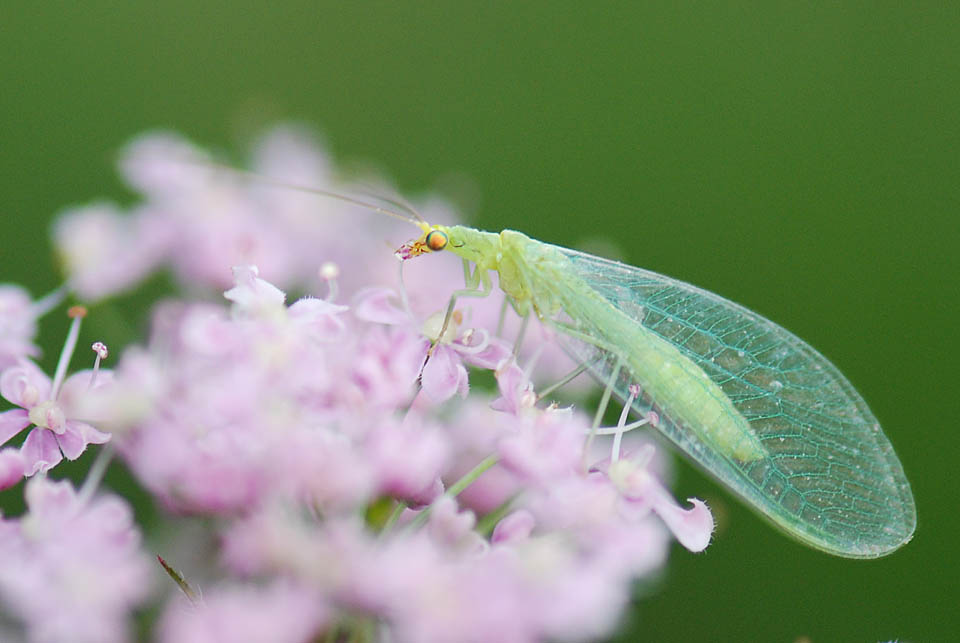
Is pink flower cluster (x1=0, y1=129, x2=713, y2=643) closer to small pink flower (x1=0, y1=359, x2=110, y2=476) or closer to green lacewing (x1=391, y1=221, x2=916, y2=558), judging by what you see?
small pink flower (x1=0, y1=359, x2=110, y2=476)

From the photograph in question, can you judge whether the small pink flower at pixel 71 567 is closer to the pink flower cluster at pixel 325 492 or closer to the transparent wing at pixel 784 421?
the pink flower cluster at pixel 325 492

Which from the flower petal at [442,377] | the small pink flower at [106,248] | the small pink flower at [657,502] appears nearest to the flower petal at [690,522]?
the small pink flower at [657,502]

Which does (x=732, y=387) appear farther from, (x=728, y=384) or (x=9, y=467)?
(x=9, y=467)

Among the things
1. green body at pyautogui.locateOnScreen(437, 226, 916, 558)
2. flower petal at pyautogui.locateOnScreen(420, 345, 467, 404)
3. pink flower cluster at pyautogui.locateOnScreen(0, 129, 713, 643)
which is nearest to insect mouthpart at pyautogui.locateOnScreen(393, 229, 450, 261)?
green body at pyautogui.locateOnScreen(437, 226, 916, 558)

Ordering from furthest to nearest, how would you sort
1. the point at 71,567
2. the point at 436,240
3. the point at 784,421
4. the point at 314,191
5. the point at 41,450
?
the point at 436,240 → the point at 784,421 → the point at 314,191 → the point at 41,450 → the point at 71,567

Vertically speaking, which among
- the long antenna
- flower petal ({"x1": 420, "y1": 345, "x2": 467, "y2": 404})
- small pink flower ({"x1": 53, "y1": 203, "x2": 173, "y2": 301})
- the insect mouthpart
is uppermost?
the long antenna

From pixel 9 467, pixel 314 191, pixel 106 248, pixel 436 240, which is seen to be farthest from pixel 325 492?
pixel 106 248

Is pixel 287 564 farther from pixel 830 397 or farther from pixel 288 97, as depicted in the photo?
pixel 288 97
